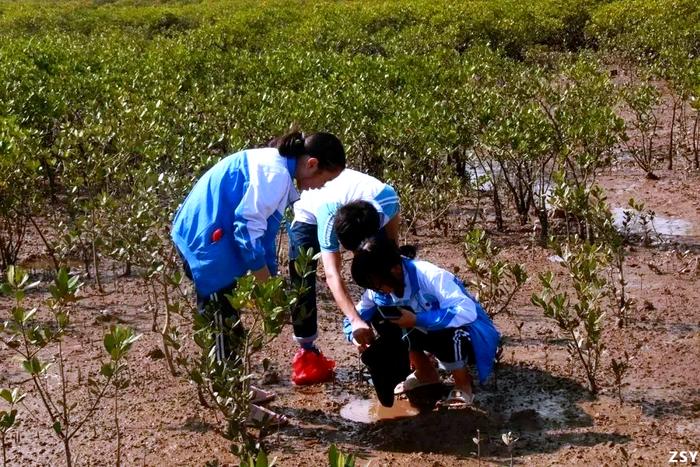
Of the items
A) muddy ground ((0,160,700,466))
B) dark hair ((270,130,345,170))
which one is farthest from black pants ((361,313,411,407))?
dark hair ((270,130,345,170))

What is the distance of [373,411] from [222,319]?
891 millimetres

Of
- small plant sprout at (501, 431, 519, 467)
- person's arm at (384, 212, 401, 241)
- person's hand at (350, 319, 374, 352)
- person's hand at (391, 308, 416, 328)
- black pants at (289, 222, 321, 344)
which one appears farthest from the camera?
black pants at (289, 222, 321, 344)

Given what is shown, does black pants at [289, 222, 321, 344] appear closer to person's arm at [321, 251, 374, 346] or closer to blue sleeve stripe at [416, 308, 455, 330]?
person's arm at [321, 251, 374, 346]

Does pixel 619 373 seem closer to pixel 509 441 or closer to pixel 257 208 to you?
pixel 509 441

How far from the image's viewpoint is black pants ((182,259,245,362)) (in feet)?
12.0

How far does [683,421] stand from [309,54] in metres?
8.12

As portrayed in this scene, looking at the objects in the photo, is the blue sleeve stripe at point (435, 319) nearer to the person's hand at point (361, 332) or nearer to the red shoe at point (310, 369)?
the person's hand at point (361, 332)

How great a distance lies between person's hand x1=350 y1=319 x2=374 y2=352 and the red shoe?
2.13 ft

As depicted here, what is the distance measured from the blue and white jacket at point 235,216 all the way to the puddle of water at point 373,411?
86cm

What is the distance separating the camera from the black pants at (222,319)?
367cm

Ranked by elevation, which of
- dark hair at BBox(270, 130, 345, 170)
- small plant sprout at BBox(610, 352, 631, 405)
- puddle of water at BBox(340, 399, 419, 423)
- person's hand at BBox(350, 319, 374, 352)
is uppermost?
dark hair at BBox(270, 130, 345, 170)

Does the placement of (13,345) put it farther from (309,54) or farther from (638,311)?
(309,54)

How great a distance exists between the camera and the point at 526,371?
4578 mm

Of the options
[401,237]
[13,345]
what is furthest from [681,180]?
[13,345]
